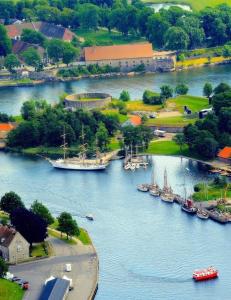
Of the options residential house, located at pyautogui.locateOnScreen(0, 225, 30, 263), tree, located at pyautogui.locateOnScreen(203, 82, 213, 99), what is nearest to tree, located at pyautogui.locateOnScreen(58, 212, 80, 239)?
residential house, located at pyautogui.locateOnScreen(0, 225, 30, 263)

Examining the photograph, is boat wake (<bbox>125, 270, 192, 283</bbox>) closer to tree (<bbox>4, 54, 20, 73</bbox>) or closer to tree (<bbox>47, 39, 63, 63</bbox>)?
tree (<bbox>4, 54, 20, 73</bbox>)

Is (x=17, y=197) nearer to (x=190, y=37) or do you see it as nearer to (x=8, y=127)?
(x=8, y=127)

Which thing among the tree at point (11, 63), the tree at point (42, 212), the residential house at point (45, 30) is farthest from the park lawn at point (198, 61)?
the tree at point (42, 212)

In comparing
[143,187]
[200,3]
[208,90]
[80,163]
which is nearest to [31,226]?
[143,187]

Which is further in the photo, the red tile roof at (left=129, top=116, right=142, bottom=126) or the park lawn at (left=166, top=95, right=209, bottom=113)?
the park lawn at (left=166, top=95, right=209, bottom=113)

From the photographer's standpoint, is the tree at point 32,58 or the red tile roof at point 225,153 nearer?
the red tile roof at point 225,153

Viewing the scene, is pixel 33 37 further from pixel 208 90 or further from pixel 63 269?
pixel 63 269

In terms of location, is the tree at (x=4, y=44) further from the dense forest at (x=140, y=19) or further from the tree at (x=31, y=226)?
the tree at (x=31, y=226)
